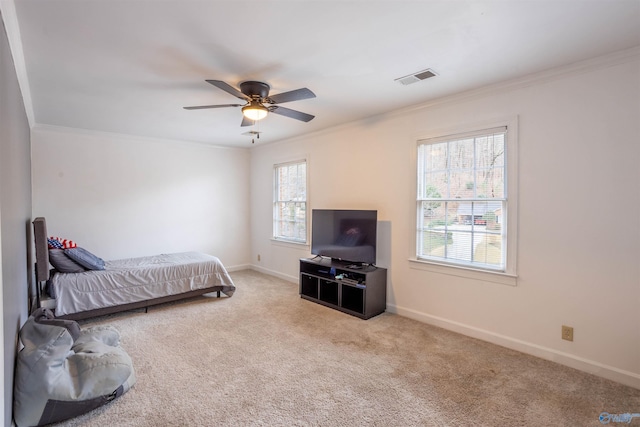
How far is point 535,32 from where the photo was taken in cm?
219

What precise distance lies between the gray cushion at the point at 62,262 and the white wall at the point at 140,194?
128cm

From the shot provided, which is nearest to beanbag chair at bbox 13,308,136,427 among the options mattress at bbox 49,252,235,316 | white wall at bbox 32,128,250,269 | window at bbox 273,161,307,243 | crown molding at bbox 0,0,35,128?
mattress at bbox 49,252,235,316

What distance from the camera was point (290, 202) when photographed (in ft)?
18.9

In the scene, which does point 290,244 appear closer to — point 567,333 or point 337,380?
point 337,380

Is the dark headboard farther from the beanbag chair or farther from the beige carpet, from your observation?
the beanbag chair

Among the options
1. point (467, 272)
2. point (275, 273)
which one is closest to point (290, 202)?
point (275, 273)

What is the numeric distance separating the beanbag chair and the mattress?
1153mm

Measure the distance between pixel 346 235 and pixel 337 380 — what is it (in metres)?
2.07

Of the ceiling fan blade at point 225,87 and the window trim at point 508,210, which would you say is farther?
the window trim at point 508,210

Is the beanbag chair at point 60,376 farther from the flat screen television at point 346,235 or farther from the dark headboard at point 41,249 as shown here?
the flat screen television at point 346,235

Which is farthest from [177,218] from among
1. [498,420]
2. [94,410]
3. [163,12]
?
[498,420]

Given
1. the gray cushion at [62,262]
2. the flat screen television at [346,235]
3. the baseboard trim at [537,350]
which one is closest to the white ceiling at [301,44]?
the flat screen television at [346,235]

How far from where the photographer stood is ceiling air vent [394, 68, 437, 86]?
283 centimetres

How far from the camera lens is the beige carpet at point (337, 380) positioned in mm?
2119
